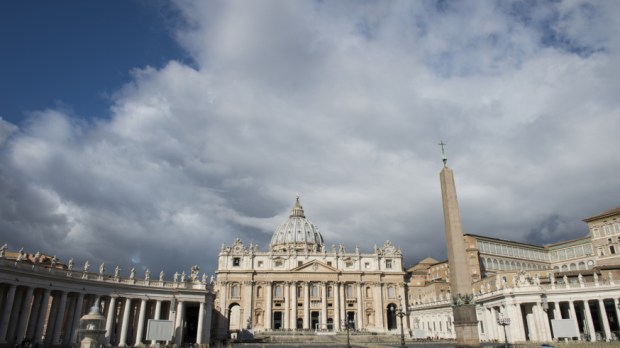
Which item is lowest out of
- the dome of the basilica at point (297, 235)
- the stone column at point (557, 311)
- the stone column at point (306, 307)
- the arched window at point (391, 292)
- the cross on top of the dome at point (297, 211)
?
the stone column at point (557, 311)

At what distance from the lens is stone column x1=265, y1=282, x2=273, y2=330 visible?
76375 millimetres

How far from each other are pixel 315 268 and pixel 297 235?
33.5 metres

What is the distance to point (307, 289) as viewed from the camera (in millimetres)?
79125

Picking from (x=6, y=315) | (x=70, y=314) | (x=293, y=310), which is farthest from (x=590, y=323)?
(x=6, y=315)

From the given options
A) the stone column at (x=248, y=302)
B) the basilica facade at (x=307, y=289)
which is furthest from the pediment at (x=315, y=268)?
the stone column at (x=248, y=302)

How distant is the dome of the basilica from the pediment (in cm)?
2563

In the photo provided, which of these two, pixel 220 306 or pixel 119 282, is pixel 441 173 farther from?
pixel 220 306

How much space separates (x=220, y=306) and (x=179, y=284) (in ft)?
96.8

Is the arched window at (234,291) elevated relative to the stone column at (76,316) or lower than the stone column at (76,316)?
elevated

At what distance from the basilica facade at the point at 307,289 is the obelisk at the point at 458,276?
188ft

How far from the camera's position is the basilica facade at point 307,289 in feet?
255

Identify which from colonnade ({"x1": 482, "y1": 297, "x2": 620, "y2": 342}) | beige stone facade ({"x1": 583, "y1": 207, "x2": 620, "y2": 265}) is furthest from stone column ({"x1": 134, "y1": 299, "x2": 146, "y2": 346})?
beige stone facade ({"x1": 583, "y1": 207, "x2": 620, "y2": 265})

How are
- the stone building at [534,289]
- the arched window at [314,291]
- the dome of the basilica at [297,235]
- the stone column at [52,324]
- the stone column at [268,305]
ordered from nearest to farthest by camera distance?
the stone column at [52,324]
the stone building at [534,289]
the stone column at [268,305]
the arched window at [314,291]
the dome of the basilica at [297,235]

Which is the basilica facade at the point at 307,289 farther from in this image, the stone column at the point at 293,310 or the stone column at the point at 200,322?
the stone column at the point at 200,322
